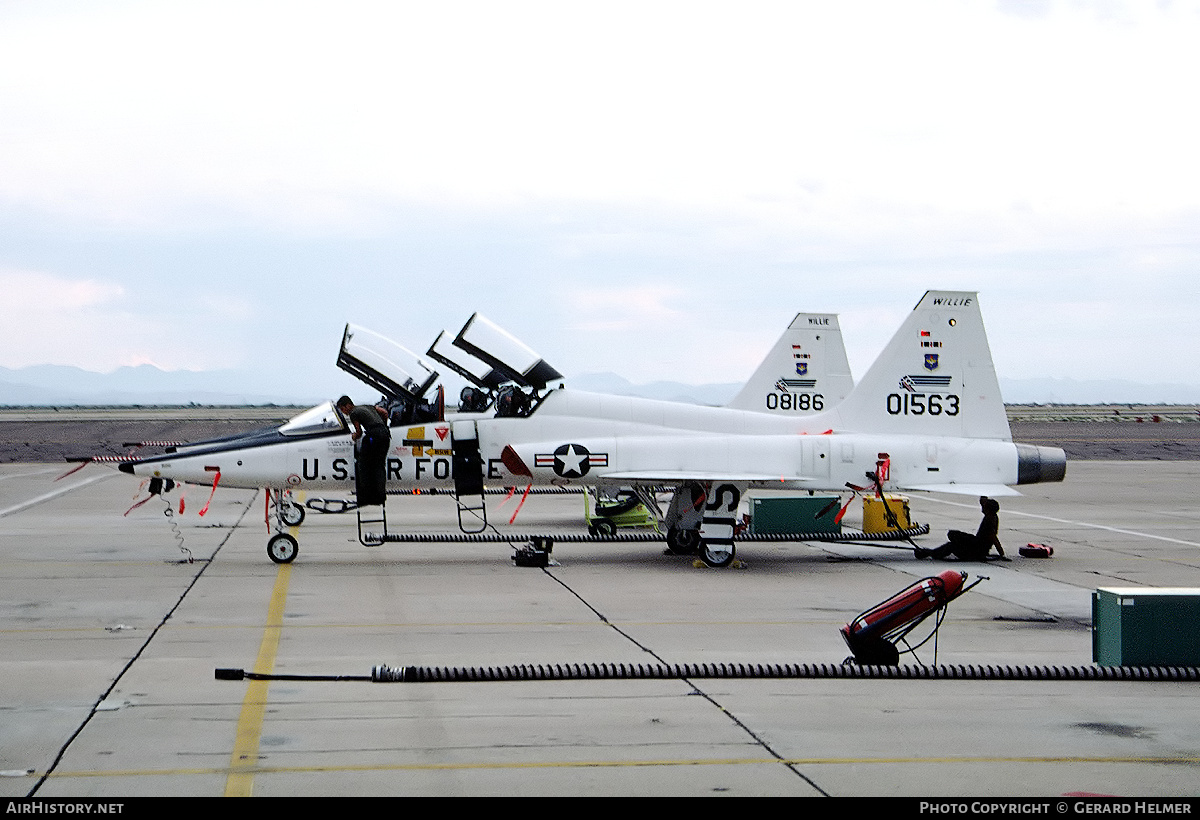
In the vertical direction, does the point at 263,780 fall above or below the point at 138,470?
below

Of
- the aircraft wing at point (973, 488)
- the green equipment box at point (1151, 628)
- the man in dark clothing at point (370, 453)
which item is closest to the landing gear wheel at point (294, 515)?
the man in dark clothing at point (370, 453)

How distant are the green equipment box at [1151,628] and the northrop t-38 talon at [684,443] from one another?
7.84 metres

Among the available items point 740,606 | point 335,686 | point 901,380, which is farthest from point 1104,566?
point 335,686

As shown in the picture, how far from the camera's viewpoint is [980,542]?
1880 cm

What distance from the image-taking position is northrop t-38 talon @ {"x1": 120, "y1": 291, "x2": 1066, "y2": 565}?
17.7 metres

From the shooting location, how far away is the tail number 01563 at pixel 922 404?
19.1 m

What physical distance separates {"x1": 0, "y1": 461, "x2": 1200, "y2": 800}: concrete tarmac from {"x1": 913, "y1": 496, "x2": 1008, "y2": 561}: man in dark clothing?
537 mm

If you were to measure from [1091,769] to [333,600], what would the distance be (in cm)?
Result: 934

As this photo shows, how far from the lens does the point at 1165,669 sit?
9.99 m

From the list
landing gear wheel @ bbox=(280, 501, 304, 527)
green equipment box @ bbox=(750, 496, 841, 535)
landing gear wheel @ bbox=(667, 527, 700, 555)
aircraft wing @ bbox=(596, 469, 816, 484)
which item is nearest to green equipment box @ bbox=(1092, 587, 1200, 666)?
aircraft wing @ bbox=(596, 469, 816, 484)

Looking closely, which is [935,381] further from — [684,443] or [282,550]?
[282,550]

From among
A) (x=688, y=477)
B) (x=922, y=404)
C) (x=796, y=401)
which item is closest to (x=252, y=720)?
(x=688, y=477)

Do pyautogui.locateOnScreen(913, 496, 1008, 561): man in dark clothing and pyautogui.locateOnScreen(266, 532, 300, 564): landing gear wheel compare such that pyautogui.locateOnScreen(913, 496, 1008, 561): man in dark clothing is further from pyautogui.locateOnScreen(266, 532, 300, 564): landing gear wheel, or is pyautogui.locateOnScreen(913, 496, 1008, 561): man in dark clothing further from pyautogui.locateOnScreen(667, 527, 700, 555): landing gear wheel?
pyautogui.locateOnScreen(266, 532, 300, 564): landing gear wheel
